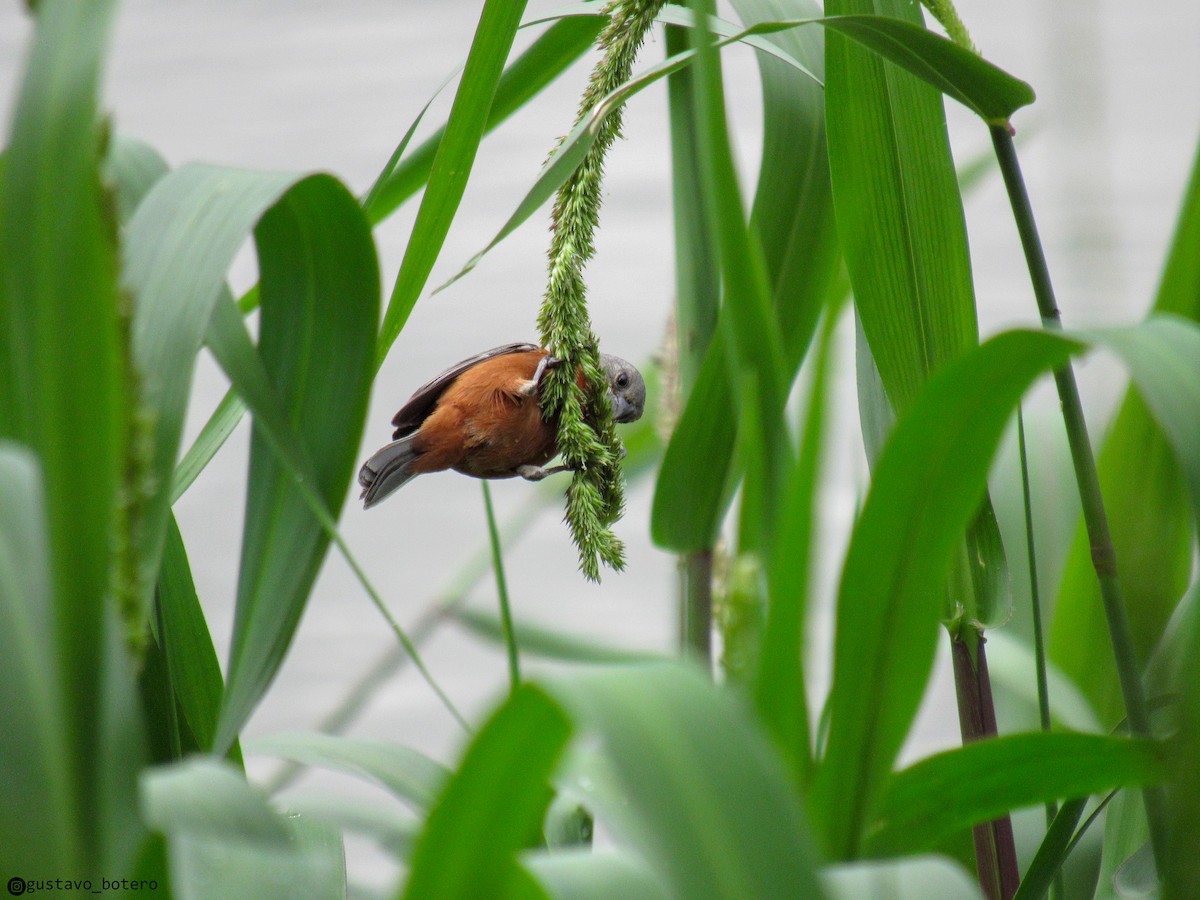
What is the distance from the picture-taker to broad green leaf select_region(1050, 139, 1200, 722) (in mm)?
337

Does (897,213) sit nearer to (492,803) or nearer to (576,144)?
(576,144)

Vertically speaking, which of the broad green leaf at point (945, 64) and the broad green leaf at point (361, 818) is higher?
the broad green leaf at point (945, 64)

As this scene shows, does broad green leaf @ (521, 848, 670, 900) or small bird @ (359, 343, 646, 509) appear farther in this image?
small bird @ (359, 343, 646, 509)

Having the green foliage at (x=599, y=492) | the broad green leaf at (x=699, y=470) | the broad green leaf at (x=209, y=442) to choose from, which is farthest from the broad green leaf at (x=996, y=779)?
the broad green leaf at (x=209, y=442)

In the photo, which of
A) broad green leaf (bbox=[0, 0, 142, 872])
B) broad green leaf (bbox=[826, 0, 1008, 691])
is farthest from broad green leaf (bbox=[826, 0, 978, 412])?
broad green leaf (bbox=[0, 0, 142, 872])

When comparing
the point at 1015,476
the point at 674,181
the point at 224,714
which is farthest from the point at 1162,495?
the point at 224,714

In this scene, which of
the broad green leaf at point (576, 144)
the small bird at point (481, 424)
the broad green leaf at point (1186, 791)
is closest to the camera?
the broad green leaf at point (1186, 791)

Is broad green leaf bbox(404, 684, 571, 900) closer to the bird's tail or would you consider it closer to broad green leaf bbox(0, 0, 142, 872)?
broad green leaf bbox(0, 0, 142, 872)

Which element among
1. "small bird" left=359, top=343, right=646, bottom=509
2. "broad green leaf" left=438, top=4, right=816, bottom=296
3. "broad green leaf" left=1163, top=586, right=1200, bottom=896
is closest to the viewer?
"broad green leaf" left=1163, top=586, right=1200, bottom=896

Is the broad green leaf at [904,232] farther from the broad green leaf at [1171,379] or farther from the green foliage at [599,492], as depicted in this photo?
the broad green leaf at [1171,379]

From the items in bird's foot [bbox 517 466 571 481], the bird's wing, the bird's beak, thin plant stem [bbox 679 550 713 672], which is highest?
the bird's wing

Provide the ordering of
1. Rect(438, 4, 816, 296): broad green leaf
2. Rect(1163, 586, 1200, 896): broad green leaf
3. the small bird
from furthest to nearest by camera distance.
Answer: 1. the small bird
2. Rect(438, 4, 816, 296): broad green leaf
3. Rect(1163, 586, 1200, 896): broad green leaf

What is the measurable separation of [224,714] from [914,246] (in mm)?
231

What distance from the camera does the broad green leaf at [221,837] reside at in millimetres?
173
